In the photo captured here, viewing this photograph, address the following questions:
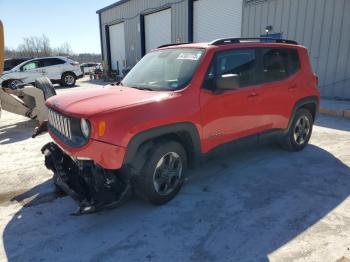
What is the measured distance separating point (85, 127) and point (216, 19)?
12359mm

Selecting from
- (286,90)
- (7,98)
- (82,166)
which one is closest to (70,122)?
(82,166)

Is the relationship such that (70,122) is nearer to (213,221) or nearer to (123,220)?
(123,220)

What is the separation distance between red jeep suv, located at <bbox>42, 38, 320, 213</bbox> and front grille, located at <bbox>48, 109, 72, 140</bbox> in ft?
0.04

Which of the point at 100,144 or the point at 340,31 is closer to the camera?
the point at 100,144

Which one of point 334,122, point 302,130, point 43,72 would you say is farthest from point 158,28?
point 302,130

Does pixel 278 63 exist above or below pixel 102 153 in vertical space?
above

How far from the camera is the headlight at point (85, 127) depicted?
296cm

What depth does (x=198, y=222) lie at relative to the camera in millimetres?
3246

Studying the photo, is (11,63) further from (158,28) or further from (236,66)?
(236,66)

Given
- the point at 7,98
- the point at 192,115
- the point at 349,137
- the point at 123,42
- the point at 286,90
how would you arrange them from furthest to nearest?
1. the point at 123,42
2. the point at 7,98
3. the point at 349,137
4. the point at 286,90
5. the point at 192,115

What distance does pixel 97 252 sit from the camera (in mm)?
2812

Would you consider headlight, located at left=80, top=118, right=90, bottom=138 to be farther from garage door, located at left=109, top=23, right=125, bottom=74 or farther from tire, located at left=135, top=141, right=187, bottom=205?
garage door, located at left=109, top=23, right=125, bottom=74

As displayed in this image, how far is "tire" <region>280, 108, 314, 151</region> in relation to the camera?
5.13 meters

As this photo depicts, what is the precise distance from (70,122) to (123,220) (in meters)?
1.19
